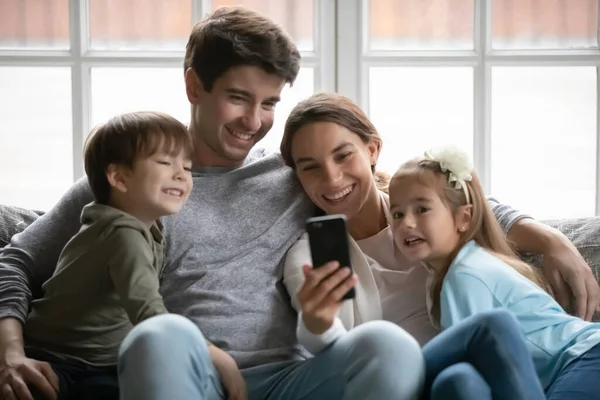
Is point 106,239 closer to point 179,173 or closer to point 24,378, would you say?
point 179,173

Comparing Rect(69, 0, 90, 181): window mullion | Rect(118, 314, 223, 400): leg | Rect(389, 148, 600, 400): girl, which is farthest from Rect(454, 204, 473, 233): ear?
Rect(69, 0, 90, 181): window mullion

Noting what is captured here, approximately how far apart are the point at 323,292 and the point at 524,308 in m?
0.45

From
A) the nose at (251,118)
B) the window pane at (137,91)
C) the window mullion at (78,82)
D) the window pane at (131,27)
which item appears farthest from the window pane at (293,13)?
the nose at (251,118)

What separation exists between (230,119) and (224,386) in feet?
2.17

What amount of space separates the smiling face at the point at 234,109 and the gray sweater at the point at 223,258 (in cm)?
7

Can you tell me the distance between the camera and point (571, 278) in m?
1.98

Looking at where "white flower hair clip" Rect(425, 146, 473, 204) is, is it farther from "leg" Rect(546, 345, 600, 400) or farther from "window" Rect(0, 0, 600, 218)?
"window" Rect(0, 0, 600, 218)

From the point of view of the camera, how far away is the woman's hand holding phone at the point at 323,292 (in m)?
1.68

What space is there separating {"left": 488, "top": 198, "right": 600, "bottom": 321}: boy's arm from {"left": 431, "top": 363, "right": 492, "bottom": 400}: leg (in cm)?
53

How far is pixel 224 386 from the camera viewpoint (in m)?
1.68

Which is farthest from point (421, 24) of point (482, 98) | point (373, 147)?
point (373, 147)

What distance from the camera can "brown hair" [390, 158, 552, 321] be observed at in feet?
6.43

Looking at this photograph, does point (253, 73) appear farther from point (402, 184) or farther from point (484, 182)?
point (484, 182)

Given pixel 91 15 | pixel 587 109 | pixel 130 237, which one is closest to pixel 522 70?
pixel 587 109
